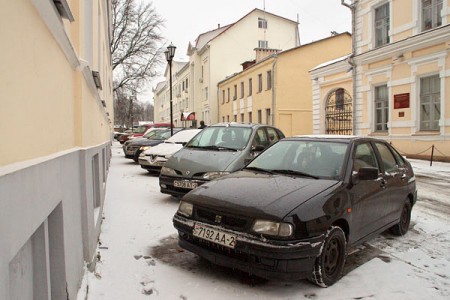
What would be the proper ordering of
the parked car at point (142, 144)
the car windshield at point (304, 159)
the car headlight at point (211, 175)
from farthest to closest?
the parked car at point (142, 144) → the car headlight at point (211, 175) → the car windshield at point (304, 159)

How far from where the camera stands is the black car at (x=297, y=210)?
3.23 m

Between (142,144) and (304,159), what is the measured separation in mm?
10786

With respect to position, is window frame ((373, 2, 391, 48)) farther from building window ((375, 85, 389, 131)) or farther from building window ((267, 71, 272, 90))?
building window ((267, 71, 272, 90))

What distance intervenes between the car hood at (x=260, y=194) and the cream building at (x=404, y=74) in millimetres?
11971

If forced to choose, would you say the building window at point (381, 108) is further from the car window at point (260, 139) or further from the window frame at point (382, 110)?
the car window at point (260, 139)

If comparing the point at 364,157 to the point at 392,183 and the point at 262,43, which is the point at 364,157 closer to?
the point at 392,183

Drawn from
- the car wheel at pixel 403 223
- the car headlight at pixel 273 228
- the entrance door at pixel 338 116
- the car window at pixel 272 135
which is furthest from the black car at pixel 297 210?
the entrance door at pixel 338 116

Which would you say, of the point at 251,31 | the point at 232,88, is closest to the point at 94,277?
the point at 232,88

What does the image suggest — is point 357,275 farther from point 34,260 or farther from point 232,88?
point 232,88

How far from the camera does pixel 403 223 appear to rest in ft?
17.2

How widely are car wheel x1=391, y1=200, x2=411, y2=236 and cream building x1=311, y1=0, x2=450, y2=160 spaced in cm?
978

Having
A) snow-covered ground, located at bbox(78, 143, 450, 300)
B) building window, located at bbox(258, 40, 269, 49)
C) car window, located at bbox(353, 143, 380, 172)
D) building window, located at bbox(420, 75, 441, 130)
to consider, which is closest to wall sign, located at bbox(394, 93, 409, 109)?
building window, located at bbox(420, 75, 441, 130)

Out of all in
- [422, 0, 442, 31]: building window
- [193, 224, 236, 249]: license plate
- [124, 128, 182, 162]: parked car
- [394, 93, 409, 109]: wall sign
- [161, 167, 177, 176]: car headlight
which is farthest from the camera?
[394, 93, 409, 109]: wall sign

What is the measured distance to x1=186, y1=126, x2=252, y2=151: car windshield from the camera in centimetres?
749
